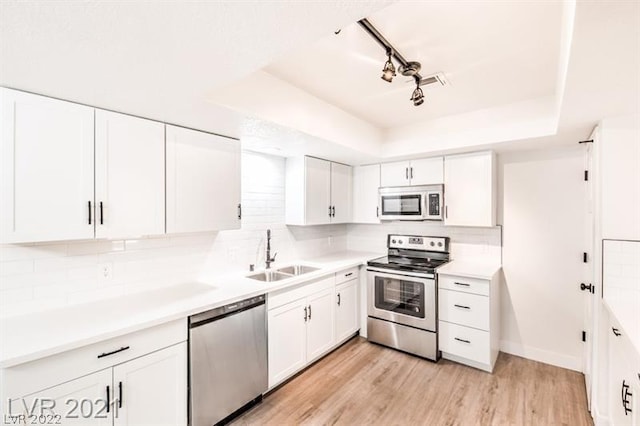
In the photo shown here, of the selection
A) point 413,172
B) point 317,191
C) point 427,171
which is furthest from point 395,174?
point 317,191

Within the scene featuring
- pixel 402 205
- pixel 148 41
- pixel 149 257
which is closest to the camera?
pixel 148 41

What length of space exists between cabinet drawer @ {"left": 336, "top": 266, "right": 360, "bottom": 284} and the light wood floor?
31.8 inches

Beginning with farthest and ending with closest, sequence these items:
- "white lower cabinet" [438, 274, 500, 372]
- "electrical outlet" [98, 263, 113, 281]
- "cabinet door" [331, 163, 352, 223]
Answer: "cabinet door" [331, 163, 352, 223] < "white lower cabinet" [438, 274, 500, 372] < "electrical outlet" [98, 263, 113, 281]

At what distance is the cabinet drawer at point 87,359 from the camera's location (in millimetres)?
1338

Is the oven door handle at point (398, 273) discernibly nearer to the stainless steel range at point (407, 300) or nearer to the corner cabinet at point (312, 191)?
the stainless steel range at point (407, 300)

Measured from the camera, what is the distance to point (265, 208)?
10.7 ft

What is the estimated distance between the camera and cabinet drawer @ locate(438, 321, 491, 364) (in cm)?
284

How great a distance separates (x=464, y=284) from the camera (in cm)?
295

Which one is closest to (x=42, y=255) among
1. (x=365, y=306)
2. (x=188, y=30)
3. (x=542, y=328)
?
(x=188, y=30)

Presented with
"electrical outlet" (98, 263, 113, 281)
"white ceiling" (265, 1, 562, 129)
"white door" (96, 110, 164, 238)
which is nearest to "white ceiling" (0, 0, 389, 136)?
"white door" (96, 110, 164, 238)

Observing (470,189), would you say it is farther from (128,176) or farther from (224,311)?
(128,176)

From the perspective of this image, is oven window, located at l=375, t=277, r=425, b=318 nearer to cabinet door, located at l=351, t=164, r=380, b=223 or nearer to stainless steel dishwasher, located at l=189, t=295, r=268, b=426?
cabinet door, located at l=351, t=164, r=380, b=223

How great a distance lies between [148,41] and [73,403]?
174 centimetres

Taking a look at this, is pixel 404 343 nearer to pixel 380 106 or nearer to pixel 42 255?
pixel 380 106
